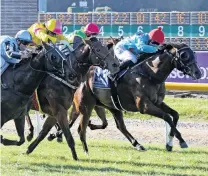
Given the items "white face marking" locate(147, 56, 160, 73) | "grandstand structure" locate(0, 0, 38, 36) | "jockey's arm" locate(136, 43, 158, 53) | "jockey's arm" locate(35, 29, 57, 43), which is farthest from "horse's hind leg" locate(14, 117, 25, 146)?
"grandstand structure" locate(0, 0, 38, 36)

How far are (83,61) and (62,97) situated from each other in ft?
1.78

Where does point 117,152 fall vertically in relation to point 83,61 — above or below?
below

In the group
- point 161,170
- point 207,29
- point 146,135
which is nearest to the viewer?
point 161,170

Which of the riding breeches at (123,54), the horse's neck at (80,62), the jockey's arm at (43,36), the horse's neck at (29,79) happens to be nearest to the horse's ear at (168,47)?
the riding breeches at (123,54)

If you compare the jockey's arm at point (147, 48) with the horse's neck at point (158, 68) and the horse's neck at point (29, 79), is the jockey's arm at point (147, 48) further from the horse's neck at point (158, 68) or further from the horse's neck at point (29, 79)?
the horse's neck at point (29, 79)

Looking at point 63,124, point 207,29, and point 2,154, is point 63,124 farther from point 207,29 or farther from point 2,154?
point 207,29

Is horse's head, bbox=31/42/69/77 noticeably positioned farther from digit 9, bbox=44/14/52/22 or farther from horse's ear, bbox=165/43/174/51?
digit 9, bbox=44/14/52/22

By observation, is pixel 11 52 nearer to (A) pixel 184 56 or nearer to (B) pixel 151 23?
(A) pixel 184 56

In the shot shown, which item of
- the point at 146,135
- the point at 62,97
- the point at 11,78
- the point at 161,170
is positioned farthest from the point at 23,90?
the point at 146,135

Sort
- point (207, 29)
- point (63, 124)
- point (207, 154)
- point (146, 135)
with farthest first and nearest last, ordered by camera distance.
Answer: point (207, 29) < point (146, 135) < point (207, 154) < point (63, 124)

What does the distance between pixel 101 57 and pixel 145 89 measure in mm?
1170

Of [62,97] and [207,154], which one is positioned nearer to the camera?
[62,97]

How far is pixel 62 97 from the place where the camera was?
9.84 metres

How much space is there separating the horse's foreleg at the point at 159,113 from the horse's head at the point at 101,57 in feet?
2.97
